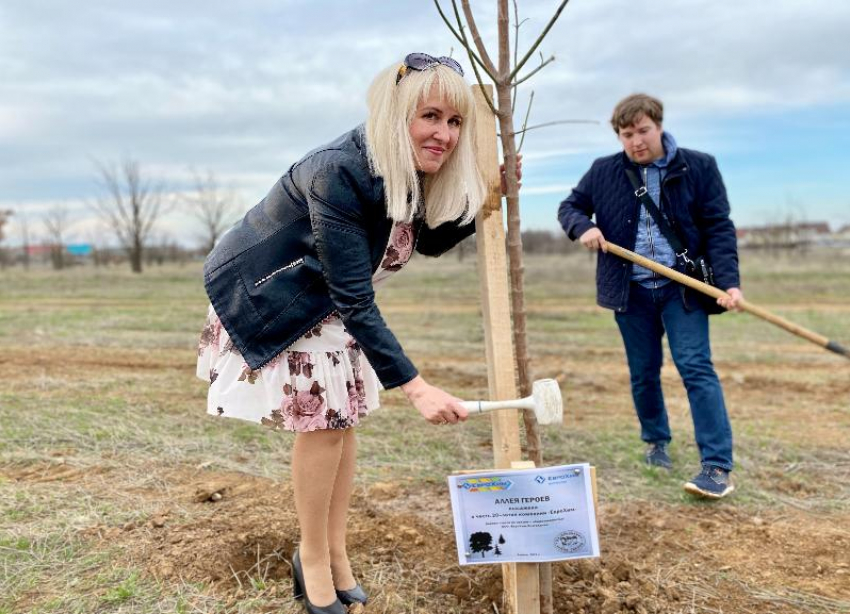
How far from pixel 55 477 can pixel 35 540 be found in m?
0.83

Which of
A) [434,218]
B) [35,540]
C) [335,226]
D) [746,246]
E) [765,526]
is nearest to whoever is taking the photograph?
[335,226]

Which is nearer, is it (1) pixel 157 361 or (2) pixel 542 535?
(2) pixel 542 535

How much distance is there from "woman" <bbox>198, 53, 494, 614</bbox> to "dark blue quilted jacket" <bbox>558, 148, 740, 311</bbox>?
Result: 5.28 ft

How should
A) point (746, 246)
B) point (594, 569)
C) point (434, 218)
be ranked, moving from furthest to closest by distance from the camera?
point (746, 246), point (594, 569), point (434, 218)

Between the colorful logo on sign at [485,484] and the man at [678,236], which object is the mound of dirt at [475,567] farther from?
the colorful logo on sign at [485,484]

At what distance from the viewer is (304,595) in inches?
96.0

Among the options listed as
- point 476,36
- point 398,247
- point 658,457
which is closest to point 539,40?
point 476,36

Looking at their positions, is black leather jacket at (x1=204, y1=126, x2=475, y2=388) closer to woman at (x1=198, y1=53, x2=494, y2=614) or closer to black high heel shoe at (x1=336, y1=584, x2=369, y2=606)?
woman at (x1=198, y1=53, x2=494, y2=614)

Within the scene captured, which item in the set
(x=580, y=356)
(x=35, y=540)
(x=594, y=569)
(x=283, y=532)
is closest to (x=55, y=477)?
(x=35, y=540)

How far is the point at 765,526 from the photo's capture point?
3283 mm

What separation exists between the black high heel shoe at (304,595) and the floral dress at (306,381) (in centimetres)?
59

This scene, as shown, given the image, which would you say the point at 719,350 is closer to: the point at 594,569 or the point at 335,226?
the point at 594,569

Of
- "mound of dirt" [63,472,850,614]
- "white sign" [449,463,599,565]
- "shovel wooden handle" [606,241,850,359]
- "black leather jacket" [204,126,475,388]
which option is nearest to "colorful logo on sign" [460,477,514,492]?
"white sign" [449,463,599,565]

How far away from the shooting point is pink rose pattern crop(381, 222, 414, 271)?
2170 millimetres
